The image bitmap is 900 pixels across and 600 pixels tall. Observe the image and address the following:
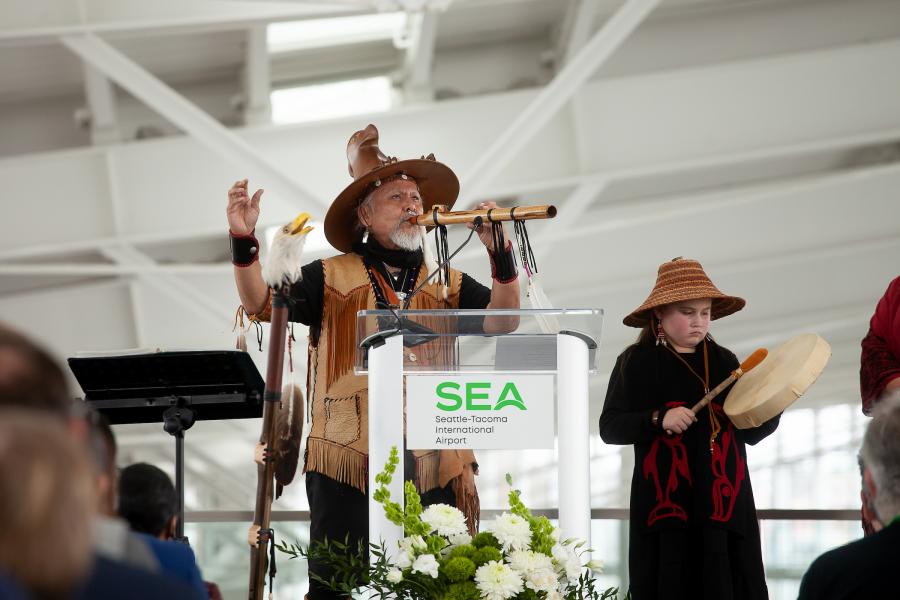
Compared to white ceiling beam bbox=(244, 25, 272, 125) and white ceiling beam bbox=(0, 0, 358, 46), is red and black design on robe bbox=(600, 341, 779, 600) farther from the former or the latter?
white ceiling beam bbox=(244, 25, 272, 125)

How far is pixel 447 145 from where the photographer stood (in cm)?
890

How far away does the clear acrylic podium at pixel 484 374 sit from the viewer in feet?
9.21

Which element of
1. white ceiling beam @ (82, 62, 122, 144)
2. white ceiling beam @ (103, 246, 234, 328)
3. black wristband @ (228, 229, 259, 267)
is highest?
white ceiling beam @ (82, 62, 122, 144)

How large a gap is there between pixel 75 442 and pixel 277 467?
2.06 metres

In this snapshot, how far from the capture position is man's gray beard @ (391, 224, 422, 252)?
141 inches

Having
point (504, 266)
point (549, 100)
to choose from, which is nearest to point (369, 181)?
point (504, 266)

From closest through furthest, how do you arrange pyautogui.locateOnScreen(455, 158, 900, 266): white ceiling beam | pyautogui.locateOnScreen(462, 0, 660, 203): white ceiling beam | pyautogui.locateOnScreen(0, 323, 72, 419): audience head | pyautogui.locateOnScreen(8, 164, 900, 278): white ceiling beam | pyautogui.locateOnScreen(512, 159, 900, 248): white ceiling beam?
pyautogui.locateOnScreen(0, 323, 72, 419): audience head → pyautogui.locateOnScreen(462, 0, 660, 203): white ceiling beam → pyautogui.locateOnScreen(8, 164, 900, 278): white ceiling beam → pyautogui.locateOnScreen(455, 158, 900, 266): white ceiling beam → pyautogui.locateOnScreen(512, 159, 900, 248): white ceiling beam

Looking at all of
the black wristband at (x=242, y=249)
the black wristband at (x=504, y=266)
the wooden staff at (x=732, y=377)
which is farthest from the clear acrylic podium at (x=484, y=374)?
the wooden staff at (x=732, y=377)

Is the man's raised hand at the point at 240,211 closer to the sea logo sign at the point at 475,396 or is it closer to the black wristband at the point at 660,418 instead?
the sea logo sign at the point at 475,396

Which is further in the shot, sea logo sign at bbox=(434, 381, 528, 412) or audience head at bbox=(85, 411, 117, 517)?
sea logo sign at bbox=(434, 381, 528, 412)

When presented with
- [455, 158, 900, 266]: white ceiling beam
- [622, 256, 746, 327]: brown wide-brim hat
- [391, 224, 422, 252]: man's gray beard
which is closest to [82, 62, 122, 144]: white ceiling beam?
[455, 158, 900, 266]: white ceiling beam

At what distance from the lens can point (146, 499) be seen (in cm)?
251

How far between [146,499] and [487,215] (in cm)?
110

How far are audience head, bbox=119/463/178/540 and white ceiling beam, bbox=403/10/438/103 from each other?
6259 millimetres
